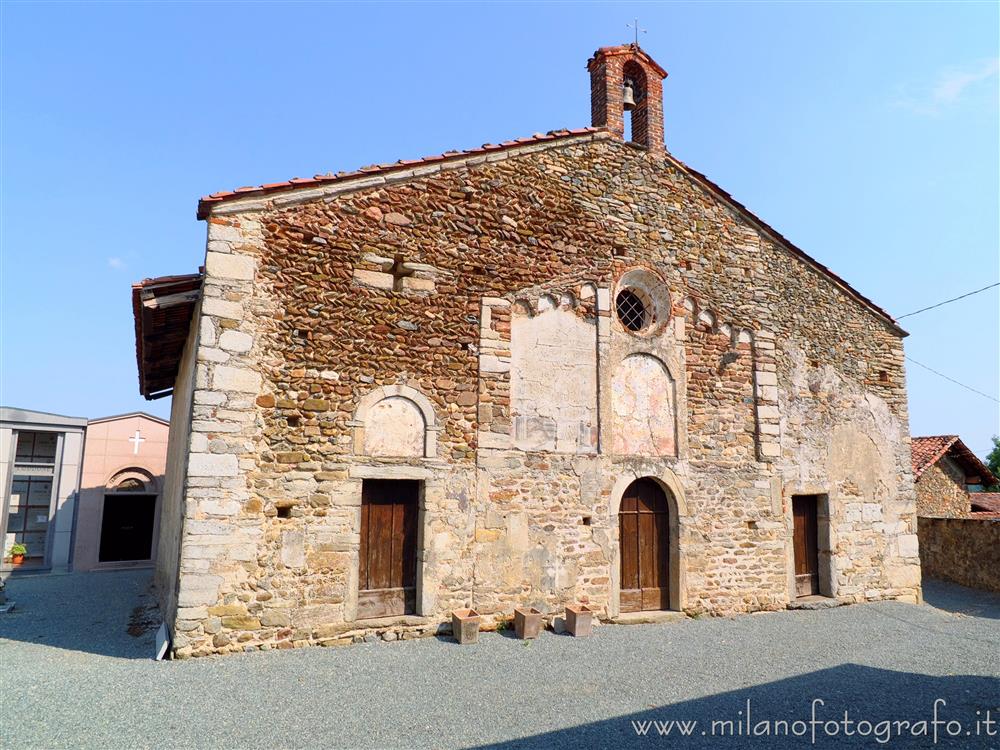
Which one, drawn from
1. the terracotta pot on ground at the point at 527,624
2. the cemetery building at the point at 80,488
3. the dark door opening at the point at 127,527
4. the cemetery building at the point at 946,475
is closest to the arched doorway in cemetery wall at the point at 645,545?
the terracotta pot on ground at the point at 527,624

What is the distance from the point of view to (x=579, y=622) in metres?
7.39

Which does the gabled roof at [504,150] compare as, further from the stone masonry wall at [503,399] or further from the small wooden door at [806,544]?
the small wooden door at [806,544]

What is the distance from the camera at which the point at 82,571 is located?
14.2m

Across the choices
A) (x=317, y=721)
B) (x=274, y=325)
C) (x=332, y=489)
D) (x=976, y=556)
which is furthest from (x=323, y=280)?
(x=976, y=556)

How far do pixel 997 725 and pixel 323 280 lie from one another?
7.58 meters

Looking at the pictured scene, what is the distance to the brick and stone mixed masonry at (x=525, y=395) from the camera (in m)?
6.53

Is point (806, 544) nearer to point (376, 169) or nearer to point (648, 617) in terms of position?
point (648, 617)

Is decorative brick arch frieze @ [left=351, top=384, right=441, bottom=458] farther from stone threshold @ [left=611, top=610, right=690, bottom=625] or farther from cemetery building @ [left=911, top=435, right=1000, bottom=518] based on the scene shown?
cemetery building @ [left=911, top=435, right=1000, bottom=518]

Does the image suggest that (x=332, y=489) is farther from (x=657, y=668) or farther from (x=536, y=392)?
(x=657, y=668)

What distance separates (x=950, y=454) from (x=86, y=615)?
19.2m

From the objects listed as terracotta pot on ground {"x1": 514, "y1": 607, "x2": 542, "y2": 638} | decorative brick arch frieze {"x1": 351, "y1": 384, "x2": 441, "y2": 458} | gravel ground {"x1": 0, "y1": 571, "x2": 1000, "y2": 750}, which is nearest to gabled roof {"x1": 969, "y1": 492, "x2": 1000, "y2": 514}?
gravel ground {"x1": 0, "y1": 571, "x2": 1000, "y2": 750}

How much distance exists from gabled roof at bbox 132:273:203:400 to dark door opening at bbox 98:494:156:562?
4.86 meters

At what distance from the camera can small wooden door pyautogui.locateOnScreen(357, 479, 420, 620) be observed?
7.02 meters

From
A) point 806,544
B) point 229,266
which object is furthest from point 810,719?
point 229,266
